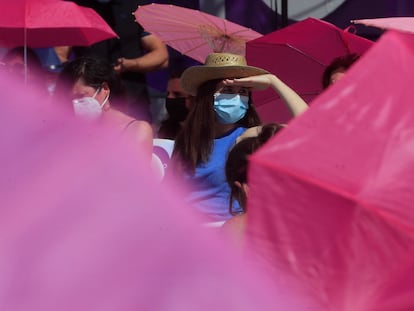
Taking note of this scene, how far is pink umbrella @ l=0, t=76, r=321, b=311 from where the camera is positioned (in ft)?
3.28

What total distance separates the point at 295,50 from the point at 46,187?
4072 mm

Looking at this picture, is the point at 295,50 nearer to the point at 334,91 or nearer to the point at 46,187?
the point at 334,91

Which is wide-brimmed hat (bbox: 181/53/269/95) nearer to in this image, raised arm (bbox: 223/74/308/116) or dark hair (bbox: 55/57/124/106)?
raised arm (bbox: 223/74/308/116)

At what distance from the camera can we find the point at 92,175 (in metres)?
1.02

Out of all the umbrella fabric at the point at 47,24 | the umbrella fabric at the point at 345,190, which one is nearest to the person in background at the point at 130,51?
the umbrella fabric at the point at 47,24

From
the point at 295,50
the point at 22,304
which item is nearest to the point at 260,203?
the point at 22,304

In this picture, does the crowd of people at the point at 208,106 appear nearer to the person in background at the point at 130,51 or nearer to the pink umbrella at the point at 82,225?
the person in background at the point at 130,51

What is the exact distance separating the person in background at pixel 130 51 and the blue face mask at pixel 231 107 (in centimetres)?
173

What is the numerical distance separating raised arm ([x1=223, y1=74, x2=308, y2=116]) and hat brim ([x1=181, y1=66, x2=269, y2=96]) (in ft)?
0.29

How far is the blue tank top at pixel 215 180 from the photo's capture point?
3.75 m

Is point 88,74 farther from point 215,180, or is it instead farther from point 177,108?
point 177,108

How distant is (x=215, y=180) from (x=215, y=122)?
1.06ft

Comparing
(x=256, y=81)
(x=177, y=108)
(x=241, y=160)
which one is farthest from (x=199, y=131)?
(x=177, y=108)

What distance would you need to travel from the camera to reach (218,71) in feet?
13.6
